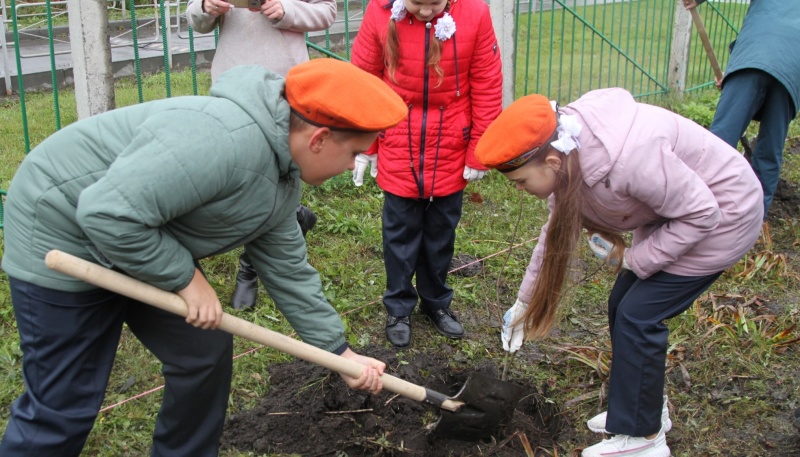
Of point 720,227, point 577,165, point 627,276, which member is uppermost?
point 577,165

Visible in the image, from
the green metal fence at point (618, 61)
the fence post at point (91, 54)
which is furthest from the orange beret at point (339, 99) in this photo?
the green metal fence at point (618, 61)

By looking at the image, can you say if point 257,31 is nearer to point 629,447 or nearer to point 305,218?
point 305,218

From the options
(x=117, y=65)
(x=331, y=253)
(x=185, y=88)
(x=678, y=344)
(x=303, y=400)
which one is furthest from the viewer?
(x=117, y=65)

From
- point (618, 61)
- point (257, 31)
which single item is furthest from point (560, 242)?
point (618, 61)

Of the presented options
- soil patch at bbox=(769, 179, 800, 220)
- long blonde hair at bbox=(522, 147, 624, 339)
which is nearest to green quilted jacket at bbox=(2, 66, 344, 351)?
long blonde hair at bbox=(522, 147, 624, 339)

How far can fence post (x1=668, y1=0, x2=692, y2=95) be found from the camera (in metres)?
8.51

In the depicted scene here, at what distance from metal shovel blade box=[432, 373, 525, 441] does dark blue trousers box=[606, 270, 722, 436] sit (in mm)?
400

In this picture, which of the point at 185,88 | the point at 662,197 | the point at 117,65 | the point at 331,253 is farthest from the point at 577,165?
the point at 117,65

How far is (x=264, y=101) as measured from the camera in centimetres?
210

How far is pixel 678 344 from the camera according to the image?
370cm

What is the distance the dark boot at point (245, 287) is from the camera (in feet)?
12.8

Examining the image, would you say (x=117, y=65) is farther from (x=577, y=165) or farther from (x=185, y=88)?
(x=577, y=165)

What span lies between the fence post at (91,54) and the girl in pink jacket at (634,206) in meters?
2.55

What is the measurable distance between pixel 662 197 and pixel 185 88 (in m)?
6.52
